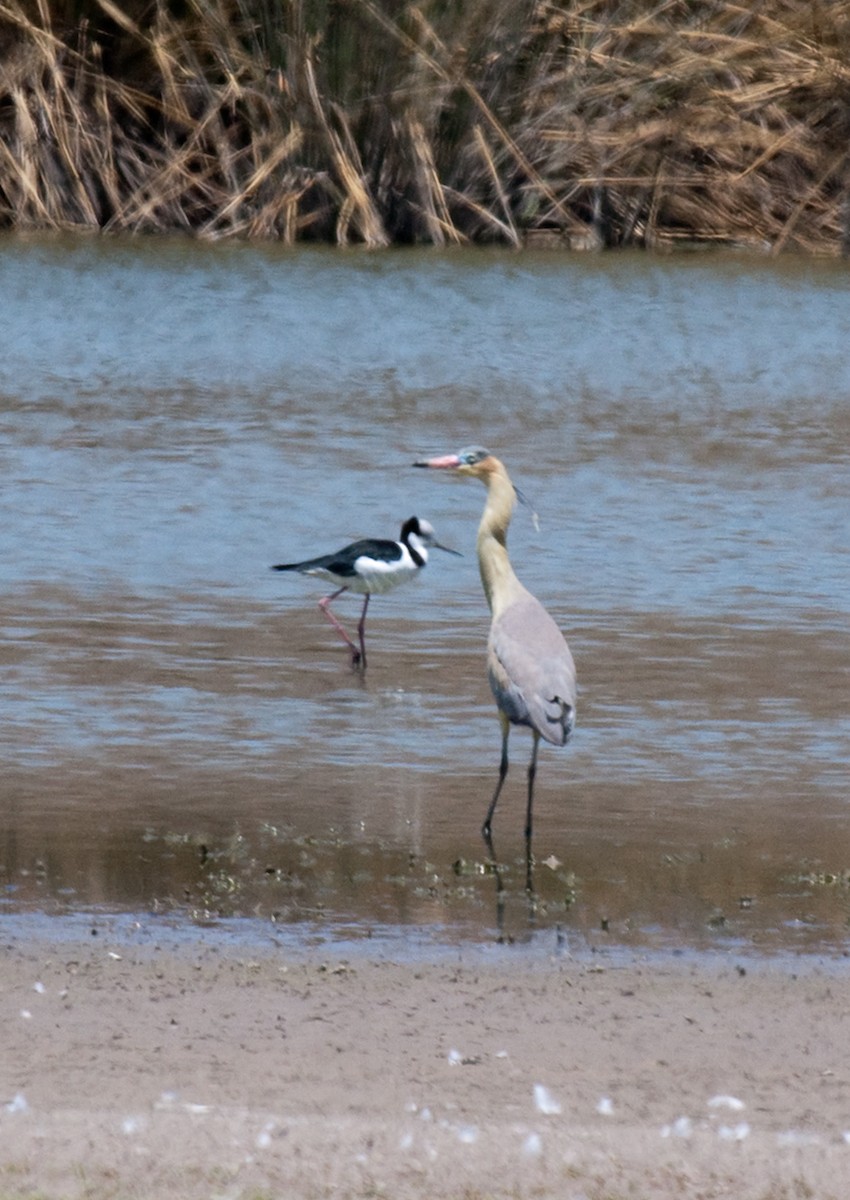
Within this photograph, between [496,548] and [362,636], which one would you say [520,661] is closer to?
[496,548]

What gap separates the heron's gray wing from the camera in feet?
22.3

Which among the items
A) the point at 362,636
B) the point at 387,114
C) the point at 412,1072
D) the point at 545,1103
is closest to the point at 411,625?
the point at 362,636

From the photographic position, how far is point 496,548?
25.0 ft

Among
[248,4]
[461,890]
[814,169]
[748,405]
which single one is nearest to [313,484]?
[748,405]

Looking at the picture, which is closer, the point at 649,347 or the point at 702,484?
the point at 702,484

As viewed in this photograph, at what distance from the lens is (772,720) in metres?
8.45

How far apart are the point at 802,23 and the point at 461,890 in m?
24.7

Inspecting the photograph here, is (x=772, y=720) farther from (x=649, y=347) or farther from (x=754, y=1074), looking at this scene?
(x=649, y=347)

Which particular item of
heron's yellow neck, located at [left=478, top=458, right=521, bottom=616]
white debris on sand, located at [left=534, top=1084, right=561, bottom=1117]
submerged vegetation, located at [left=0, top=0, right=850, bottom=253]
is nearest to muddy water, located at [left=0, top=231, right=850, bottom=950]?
heron's yellow neck, located at [left=478, top=458, right=521, bottom=616]

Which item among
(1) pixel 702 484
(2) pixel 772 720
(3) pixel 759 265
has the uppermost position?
(2) pixel 772 720

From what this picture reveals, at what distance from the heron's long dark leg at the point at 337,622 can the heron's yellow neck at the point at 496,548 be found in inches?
70.3

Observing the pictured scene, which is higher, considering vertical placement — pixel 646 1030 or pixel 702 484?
pixel 646 1030

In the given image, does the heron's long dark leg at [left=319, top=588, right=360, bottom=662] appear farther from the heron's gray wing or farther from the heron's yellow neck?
the heron's gray wing

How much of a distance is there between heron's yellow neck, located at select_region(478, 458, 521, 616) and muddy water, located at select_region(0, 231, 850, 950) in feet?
2.09
